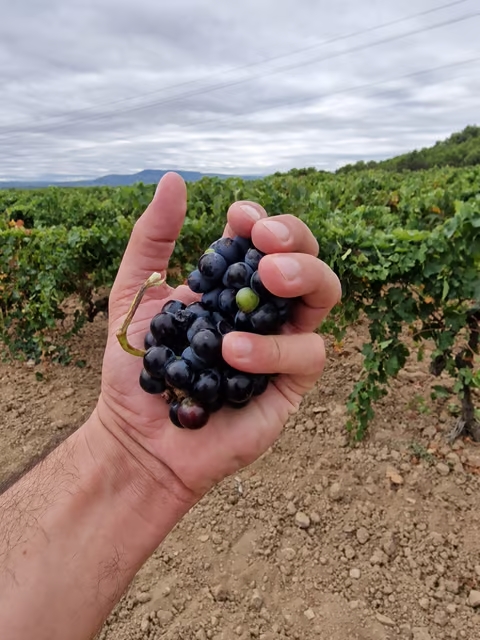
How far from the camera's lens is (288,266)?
4.17 feet

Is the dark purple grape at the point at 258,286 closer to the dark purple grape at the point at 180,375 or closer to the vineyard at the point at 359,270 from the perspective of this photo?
the dark purple grape at the point at 180,375

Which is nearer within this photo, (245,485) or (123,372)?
(123,372)

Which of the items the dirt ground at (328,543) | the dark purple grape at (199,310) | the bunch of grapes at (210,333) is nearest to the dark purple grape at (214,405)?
the bunch of grapes at (210,333)

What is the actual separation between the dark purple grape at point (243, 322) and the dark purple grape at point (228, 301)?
0.02m

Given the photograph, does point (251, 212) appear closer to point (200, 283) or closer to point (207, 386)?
point (200, 283)

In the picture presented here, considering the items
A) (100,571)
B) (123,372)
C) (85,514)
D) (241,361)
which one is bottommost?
(100,571)

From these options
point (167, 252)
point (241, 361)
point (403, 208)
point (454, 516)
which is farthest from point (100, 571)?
point (403, 208)

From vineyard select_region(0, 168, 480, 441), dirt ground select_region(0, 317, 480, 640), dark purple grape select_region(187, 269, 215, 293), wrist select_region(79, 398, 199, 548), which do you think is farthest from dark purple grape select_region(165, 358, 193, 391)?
vineyard select_region(0, 168, 480, 441)

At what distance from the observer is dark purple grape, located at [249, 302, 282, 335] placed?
1301 mm

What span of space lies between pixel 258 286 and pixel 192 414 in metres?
0.36

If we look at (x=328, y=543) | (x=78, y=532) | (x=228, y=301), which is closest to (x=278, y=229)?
(x=228, y=301)

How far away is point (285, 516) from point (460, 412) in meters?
1.70

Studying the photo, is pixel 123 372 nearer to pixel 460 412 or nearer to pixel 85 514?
pixel 85 514

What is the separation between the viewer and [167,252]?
1.72 meters
